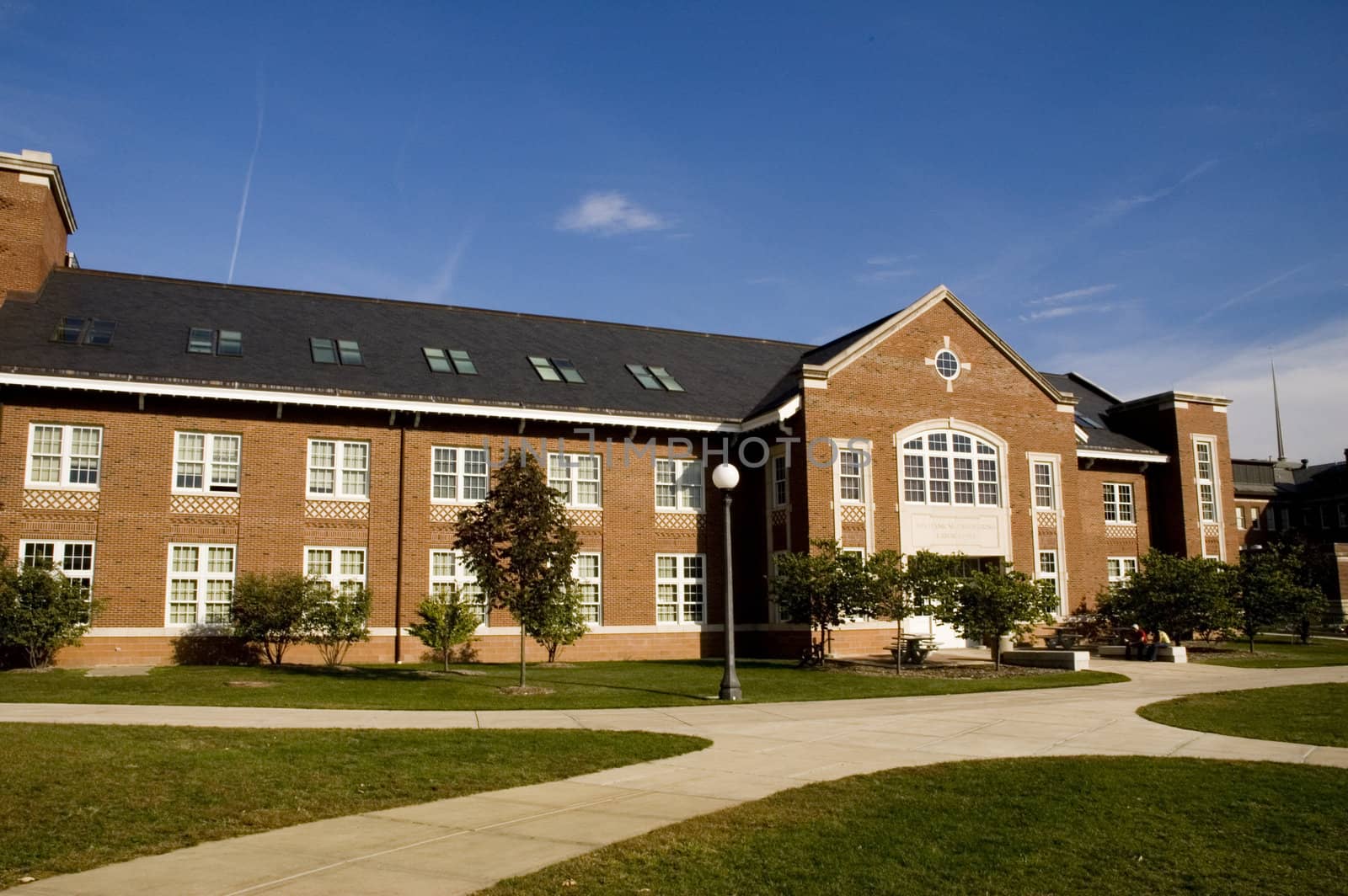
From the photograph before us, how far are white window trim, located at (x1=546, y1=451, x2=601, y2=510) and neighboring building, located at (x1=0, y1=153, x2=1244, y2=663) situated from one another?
70mm

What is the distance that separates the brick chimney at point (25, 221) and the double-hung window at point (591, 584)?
54.8ft

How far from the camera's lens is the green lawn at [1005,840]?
7426mm

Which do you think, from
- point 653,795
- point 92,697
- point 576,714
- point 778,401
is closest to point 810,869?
point 653,795

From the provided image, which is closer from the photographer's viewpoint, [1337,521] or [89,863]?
[89,863]

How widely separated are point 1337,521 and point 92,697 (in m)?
60.4

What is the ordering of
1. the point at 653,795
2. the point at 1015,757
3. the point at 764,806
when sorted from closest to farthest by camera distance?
1. the point at 764,806
2. the point at 653,795
3. the point at 1015,757

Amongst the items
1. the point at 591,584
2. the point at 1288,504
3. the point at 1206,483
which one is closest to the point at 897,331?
the point at 591,584

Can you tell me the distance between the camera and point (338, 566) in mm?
28344

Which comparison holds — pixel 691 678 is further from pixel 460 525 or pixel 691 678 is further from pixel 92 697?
pixel 92 697

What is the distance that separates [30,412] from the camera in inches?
1009

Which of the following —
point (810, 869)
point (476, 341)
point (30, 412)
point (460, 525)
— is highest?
point (476, 341)

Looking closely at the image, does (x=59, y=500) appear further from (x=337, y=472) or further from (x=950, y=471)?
(x=950, y=471)

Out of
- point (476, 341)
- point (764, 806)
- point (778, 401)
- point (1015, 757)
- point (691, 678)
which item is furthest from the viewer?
point (476, 341)

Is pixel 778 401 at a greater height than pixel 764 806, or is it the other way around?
pixel 778 401
